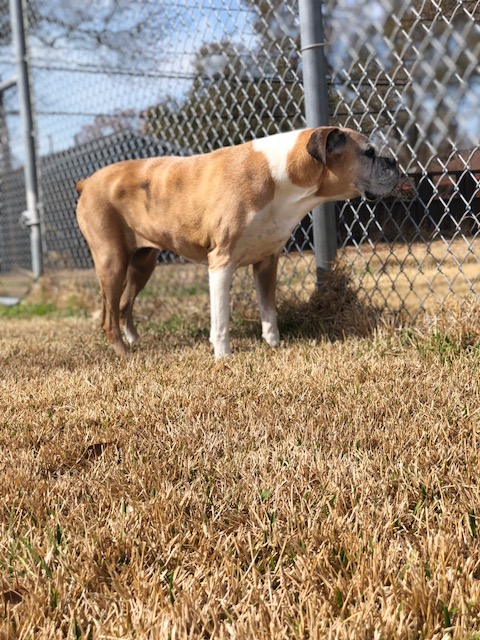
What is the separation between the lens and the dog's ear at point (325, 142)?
10.3ft

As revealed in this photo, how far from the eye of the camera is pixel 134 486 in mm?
1723

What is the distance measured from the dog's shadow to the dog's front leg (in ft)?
1.60

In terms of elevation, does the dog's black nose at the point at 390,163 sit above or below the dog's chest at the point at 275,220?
above

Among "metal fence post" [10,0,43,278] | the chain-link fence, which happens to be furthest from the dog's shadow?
"metal fence post" [10,0,43,278]

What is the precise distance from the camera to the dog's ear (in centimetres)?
314

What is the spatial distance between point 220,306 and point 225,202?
19.8 inches

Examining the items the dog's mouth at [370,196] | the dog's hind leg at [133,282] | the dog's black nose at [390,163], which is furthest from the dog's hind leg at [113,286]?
the dog's black nose at [390,163]

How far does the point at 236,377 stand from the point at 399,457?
1127mm

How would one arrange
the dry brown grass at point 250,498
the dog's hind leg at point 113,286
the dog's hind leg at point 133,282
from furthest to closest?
the dog's hind leg at point 133,282
the dog's hind leg at point 113,286
the dry brown grass at point 250,498

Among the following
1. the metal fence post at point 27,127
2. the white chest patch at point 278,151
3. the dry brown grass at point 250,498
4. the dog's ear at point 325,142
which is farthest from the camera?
the metal fence post at point 27,127

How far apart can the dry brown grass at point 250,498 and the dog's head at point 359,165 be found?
70cm

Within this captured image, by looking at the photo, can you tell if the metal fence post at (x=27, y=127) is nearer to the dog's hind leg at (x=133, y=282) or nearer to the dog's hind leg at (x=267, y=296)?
the dog's hind leg at (x=133, y=282)

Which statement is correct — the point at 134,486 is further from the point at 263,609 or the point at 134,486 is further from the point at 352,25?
the point at 352,25

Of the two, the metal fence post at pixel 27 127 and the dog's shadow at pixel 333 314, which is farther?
the metal fence post at pixel 27 127
